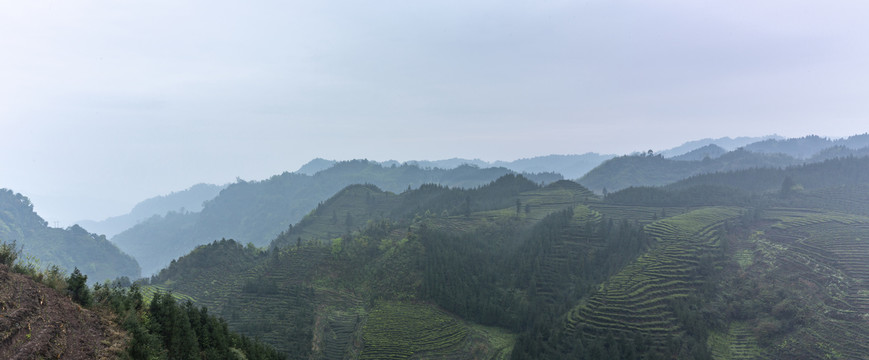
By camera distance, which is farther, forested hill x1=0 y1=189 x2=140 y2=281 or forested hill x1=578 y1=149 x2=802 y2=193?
forested hill x1=578 y1=149 x2=802 y2=193

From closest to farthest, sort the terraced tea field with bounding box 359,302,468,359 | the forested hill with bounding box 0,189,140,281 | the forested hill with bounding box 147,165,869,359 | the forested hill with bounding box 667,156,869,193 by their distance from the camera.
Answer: the forested hill with bounding box 147,165,869,359, the terraced tea field with bounding box 359,302,468,359, the forested hill with bounding box 667,156,869,193, the forested hill with bounding box 0,189,140,281

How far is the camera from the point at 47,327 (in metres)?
11.2

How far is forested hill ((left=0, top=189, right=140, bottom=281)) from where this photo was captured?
116000mm

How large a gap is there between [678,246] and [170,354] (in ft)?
191

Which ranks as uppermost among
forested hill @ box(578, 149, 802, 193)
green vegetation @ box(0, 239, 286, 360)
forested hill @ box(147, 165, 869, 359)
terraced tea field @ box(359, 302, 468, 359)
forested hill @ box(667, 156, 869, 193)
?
forested hill @ box(578, 149, 802, 193)

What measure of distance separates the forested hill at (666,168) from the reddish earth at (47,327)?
598 feet

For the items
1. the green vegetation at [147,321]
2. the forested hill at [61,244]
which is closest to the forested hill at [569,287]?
the green vegetation at [147,321]

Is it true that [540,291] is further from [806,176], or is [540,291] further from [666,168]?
[666,168]

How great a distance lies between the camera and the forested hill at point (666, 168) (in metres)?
168

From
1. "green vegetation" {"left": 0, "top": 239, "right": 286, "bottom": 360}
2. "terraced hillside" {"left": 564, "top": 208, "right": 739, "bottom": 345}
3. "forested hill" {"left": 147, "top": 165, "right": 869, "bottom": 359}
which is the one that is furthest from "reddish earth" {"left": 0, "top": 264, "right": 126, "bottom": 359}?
"terraced hillside" {"left": 564, "top": 208, "right": 739, "bottom": 345}

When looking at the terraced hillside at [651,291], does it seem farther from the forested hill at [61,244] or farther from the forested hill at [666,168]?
the forested hill at [61,244]

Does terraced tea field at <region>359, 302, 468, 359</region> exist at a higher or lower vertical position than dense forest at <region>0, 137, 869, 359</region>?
lower

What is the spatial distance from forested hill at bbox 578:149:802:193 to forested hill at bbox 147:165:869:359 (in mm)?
109817

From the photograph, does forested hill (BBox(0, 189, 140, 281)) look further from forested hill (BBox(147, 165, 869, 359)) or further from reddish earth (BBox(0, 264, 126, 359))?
reddish earth (BBox(0, 264, 126, 359))
